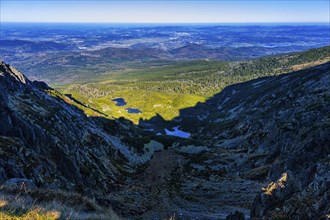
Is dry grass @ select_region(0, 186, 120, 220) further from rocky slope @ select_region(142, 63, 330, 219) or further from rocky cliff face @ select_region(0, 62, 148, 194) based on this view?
rocky slope @ select_region(142, 63, 330, 219)

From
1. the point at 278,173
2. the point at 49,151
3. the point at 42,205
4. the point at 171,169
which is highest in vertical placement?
the point at 42,205

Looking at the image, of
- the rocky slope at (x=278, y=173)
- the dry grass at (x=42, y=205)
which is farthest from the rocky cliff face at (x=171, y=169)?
the dry grass at (x=42, y=205)

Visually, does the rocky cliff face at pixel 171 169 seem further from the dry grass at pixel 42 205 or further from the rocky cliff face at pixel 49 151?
the dry grass at pixel 42 205

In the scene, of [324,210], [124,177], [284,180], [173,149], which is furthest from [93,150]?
[324,210]

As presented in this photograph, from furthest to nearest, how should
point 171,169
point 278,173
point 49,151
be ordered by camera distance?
point 171,169 → point 278,173 → point 49,151

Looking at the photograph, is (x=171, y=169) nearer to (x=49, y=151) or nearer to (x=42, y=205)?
(x=49, y=151)

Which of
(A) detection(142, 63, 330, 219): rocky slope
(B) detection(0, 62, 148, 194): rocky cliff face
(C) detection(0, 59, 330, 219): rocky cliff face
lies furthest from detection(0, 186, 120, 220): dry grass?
(A) detection(142, 63, 330, 219): rocky slope

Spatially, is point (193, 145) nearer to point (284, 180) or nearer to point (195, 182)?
point (195, 182)

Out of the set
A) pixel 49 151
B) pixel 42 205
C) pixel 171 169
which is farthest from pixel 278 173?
pixel 42 205
